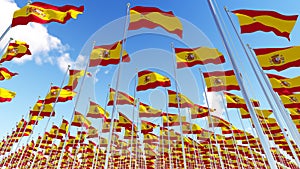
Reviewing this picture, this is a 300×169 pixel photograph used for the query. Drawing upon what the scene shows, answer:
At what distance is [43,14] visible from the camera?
321 inches

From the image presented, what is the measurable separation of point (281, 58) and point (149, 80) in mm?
6948

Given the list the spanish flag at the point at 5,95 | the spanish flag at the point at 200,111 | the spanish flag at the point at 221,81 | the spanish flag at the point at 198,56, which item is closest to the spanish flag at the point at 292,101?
the spanish flag at the point at 221,81

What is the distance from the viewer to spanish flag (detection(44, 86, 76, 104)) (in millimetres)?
14305

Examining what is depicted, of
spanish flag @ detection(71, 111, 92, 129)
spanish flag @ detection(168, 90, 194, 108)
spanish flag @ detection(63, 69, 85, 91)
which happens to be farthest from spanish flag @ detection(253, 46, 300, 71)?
spanish flag @ detection(71, 111, 92, 129)

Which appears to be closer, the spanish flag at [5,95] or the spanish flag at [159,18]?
the spanish flag at [159,18]

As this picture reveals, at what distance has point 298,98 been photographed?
42.7 feet

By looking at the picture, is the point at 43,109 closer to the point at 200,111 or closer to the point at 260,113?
the point at 200,111

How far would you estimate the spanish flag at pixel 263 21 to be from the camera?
752 cm

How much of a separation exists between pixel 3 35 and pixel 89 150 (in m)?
22.7

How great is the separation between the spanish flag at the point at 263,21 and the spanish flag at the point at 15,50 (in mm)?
9791

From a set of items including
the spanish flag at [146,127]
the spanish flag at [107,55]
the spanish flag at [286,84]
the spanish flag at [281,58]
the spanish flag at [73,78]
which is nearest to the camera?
the spanish flag at [281,58]

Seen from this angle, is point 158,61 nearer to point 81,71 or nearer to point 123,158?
point 81,71

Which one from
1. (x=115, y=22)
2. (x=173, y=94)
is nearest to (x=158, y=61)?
(x=173, y=94)

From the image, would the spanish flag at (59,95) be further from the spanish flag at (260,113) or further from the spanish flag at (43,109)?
the spanish flag at (260,113)
